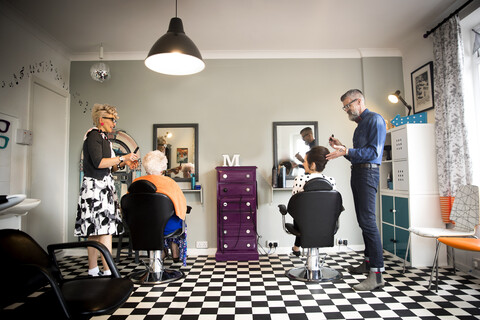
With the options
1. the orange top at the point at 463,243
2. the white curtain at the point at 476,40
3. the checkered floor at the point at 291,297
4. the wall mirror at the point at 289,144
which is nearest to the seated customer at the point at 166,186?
the checkered floor at the point at 291,297

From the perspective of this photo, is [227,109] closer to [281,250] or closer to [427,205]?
[281,250]

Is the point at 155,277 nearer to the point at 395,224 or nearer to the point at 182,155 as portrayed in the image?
the point at 182,155

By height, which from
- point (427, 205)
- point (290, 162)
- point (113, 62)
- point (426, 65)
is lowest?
point (427, 205)

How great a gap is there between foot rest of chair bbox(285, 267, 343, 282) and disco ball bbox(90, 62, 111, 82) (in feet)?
11.5

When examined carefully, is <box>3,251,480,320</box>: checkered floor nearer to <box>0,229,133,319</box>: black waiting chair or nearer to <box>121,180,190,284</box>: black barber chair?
<box>121,180,190,284</box>: black barber chair

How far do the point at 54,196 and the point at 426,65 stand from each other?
17.1ft

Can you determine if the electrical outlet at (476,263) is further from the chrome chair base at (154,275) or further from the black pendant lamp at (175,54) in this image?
the black pendant lamp at (175,54)

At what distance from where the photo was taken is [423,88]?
3988 millimetres

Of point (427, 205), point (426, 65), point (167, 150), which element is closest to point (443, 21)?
point (426, 65)

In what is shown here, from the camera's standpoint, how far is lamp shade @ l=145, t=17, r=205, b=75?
2.58m

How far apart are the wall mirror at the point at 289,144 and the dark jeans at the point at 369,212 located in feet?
4.42

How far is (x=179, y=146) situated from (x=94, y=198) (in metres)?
1.67

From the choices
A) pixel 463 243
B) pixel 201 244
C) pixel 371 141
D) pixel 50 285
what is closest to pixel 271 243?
pixel 201 244

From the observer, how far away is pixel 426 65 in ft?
12.8
